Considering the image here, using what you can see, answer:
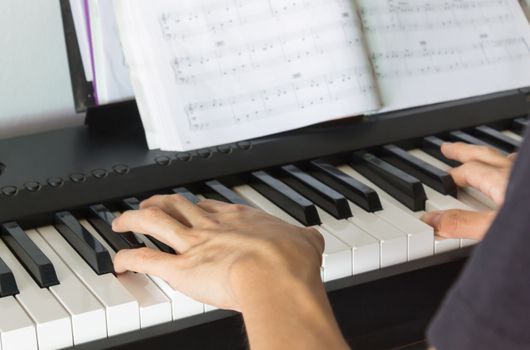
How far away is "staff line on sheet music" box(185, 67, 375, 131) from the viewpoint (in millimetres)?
1451

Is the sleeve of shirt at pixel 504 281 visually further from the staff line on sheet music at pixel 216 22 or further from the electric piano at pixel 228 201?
the staff line on sheet music at pixel 216 22

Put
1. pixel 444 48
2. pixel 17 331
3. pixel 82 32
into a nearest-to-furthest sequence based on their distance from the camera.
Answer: pixel 17 331 < pixel 82 32 < pixel 444 48

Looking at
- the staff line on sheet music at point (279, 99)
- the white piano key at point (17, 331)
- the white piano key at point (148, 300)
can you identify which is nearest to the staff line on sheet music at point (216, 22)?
the staff line on sheet music at point (279, 99)

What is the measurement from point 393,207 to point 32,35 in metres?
0.67

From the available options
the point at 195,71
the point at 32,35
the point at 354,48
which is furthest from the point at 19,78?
the point at 354,48

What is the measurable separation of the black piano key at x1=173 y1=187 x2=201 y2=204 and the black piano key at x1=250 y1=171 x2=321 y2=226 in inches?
4.3

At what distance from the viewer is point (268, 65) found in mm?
1495

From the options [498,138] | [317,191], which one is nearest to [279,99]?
[317,191]

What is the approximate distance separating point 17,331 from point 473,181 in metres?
0.71

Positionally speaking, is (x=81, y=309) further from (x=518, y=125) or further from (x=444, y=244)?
(x=518, y=125)

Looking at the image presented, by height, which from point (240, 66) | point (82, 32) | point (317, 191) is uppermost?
point (82, 32)

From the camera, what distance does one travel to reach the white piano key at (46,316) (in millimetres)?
1074

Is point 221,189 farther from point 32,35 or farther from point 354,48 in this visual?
point 32,35

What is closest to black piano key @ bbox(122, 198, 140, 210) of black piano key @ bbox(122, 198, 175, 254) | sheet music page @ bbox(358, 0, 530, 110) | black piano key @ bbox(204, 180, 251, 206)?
black piano key @ bbox(122, 198, 175, 254)
